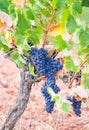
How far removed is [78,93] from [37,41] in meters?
0.29

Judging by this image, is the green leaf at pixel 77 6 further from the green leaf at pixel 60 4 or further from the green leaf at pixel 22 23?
the green leaf at pixel 22 23

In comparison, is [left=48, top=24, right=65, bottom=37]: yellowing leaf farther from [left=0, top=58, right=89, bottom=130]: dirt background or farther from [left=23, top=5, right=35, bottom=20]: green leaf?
[left=0, top=58, right=89, bottom=130]: dirt background

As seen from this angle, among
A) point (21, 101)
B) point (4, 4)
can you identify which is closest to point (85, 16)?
point (4, 4)

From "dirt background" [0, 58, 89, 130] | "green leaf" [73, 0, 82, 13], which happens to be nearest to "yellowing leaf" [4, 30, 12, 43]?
"green leaf" [73, 0, 82, 13]

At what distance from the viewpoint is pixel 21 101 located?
1927mm

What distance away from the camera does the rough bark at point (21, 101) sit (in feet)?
5.62

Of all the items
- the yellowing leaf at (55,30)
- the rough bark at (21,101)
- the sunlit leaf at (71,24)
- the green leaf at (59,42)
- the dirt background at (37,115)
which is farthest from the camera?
the dirt background at (37,115)

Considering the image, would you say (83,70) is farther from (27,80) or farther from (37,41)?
(27,80)

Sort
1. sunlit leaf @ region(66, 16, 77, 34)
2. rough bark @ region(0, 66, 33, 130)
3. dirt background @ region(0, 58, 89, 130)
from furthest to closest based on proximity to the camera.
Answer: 1. dirt background @ region(0, 58, 89, 130)
2. rough bark @ region(0, 66, 33, 130)
3. sunlit leaf @ region(66, 16, 77, 34)

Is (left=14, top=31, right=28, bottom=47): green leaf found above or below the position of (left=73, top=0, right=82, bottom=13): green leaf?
above

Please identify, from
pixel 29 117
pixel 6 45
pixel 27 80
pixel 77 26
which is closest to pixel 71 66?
pixel 77 26

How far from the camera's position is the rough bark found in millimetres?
1714

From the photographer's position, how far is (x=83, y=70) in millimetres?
1294

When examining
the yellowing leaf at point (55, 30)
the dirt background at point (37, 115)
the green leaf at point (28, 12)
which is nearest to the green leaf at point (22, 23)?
the green leaf at point (28, 12)
